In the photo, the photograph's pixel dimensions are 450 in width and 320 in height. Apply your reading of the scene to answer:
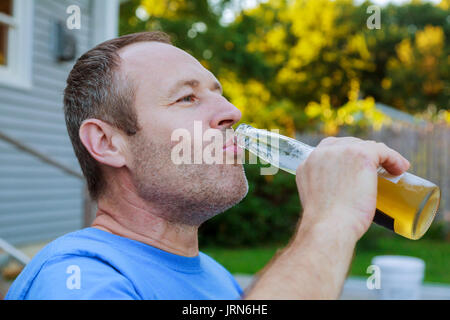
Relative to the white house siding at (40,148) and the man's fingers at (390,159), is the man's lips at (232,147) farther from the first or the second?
the white house siding at (40,148)

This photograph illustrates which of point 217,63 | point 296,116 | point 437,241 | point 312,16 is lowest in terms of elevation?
point 437,241

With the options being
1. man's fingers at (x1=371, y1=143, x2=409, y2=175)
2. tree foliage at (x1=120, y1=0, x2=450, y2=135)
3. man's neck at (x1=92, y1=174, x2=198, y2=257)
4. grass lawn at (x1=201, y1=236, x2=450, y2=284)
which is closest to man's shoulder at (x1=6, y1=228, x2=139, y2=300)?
man's neck at (x1=92, y1=174, x2=198, y2=257)

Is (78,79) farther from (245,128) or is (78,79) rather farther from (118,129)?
(245,128)

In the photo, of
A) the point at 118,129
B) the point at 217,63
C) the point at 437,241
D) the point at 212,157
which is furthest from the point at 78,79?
the point at 217,63

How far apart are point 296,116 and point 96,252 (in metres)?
13.0

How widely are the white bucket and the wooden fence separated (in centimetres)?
490

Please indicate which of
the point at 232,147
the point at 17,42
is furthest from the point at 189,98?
the point at 17,42

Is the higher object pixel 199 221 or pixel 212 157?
pixel 212 157

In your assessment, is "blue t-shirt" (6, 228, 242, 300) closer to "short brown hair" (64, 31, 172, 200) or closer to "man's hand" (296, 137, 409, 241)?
"short brown hair" (64, 31, 172, 200)

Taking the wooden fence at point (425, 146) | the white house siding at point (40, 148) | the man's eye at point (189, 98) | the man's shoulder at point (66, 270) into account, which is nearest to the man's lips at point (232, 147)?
the man's eye at point (189, 98)

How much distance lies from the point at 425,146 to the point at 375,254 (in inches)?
116
